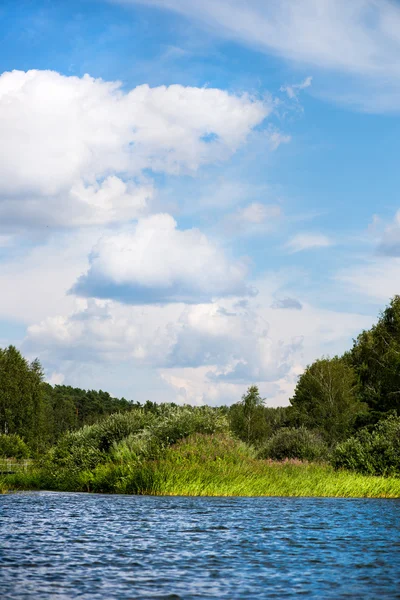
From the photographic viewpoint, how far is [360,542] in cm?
2381

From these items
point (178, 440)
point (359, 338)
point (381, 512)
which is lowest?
point (381, 512)

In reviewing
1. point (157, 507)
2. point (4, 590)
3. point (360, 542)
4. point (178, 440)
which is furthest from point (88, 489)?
point (4, 590)

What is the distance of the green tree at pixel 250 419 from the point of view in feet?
347

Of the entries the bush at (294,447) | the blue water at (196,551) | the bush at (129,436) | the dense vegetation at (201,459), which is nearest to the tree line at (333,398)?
the dense vegetation at (201,459)

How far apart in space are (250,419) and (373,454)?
50.6 meters

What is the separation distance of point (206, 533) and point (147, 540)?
270 cm

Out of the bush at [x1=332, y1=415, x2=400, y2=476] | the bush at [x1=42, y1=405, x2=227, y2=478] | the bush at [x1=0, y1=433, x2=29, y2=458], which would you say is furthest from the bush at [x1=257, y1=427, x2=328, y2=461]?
the bush at [x1=0, y1=433, x2=29, y2=458]

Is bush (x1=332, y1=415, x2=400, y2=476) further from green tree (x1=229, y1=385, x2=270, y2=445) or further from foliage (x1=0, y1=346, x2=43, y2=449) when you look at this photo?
foliage (x1=0, y1=346, x2=43, y2=449)

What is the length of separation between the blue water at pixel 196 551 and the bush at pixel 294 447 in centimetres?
2997

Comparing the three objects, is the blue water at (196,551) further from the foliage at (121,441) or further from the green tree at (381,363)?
the green tree at (381,363)

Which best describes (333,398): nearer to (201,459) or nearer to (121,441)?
(121,441)

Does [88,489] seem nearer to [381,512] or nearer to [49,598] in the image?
[381,512]

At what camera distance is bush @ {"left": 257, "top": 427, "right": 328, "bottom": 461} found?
216 feet

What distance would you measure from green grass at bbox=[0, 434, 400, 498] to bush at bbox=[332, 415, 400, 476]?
524 cm
